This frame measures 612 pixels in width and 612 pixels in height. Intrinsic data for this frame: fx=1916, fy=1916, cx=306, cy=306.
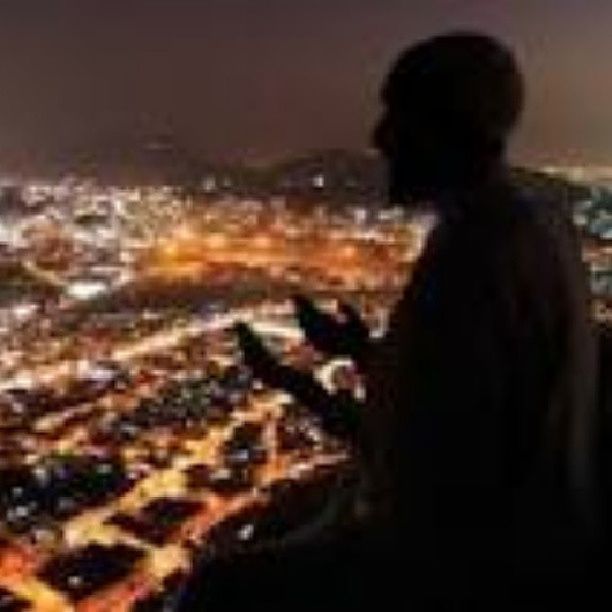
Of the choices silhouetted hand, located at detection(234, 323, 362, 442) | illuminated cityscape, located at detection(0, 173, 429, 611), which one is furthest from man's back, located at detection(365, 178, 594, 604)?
illuminated cityscape, located at detection(0, 173, 429, 611)

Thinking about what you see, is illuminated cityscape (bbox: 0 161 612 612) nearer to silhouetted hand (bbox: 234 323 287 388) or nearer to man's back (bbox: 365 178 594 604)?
silhouetted hand (bbox: 234 323 287 388)

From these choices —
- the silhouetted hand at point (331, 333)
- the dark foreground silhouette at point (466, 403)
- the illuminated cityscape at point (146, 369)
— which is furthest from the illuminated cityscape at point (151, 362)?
the dark foreground silhouette at point (466, 403)

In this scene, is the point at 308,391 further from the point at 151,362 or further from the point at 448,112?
the point at 151,362

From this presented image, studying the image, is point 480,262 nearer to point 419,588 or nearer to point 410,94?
point 410,94

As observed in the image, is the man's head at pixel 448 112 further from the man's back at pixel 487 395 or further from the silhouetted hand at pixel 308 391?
the silhouetted hand at pixel 308 391

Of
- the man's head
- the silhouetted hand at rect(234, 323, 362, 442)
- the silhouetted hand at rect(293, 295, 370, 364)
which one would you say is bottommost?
the silhouetted hand at rect(234, 323, 362, 442)
